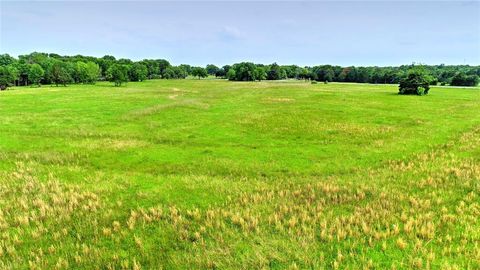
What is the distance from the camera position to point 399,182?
56.9 ft

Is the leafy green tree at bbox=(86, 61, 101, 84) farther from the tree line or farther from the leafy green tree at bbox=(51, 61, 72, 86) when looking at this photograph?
the leafy green tree at bbox=(51, 61, 72, 86)

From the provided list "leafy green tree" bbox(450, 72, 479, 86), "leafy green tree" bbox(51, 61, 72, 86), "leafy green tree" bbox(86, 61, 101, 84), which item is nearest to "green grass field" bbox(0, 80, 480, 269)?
"leafy green tree" bbox(51, 61, 72, 86)

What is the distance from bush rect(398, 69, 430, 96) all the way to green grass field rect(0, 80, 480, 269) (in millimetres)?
52470

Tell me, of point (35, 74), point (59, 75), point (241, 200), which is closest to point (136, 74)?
point (59, 75)

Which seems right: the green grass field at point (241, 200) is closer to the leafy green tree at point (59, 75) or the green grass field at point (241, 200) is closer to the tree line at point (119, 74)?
the tree line at point (119, 74)

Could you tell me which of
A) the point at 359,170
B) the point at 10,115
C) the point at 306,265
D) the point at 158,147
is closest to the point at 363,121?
the point at 359,170

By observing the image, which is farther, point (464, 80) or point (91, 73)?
point (91, 73)

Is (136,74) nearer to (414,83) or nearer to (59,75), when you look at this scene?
(59,75)

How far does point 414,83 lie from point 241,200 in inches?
3125

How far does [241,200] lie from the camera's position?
50.5 feet

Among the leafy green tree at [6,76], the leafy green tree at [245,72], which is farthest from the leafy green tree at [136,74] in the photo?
the leafy green tree at [245,72]

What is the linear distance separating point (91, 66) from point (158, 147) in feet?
473

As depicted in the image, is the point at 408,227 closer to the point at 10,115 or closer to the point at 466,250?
the point at 466,250

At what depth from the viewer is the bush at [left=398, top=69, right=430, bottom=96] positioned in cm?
7988
